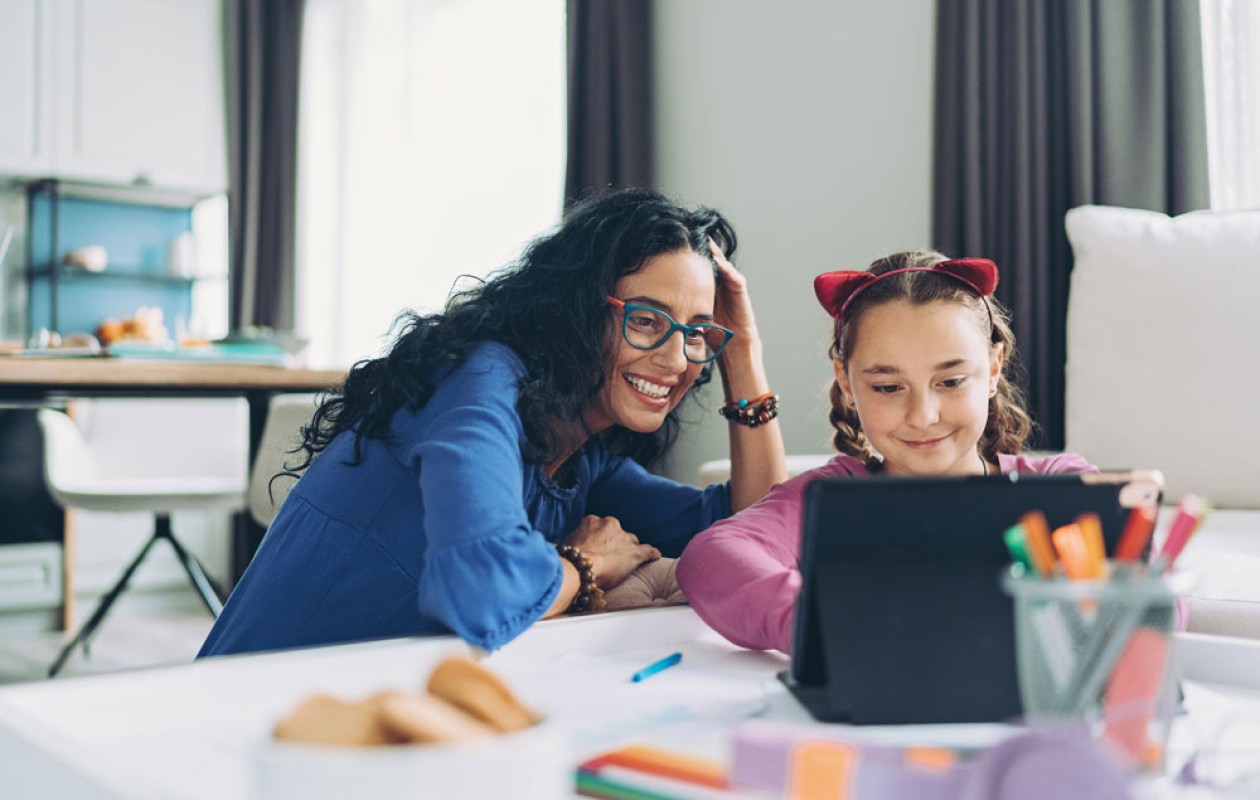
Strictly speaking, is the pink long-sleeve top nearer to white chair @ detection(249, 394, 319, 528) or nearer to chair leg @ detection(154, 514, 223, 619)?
white chair @ detection(249, 394, 319, 528)

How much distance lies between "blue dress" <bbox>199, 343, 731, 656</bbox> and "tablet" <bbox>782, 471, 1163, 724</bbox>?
0.32 m

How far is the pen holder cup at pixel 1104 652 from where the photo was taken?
46cm

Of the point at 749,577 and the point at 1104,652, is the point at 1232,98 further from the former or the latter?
the point at 1104,652

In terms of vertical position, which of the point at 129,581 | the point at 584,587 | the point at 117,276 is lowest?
the point at 129,581

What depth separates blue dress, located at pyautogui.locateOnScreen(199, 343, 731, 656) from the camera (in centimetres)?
91

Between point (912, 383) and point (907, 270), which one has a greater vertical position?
point (907, 270)

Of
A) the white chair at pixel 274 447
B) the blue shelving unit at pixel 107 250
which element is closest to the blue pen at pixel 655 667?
the white chair at pixel 274 447

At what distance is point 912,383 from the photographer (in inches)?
50.0

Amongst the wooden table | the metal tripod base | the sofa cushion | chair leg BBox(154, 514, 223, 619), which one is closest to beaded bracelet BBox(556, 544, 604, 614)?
the wooden table

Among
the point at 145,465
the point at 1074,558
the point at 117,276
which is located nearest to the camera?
the point at 1074,558

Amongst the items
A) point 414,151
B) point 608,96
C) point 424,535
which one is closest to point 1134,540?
point 424,535

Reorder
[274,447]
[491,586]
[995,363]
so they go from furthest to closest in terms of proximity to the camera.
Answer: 1. [274,447]
2. [995,363]
3. [491,586]

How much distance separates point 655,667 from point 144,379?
1.63 m

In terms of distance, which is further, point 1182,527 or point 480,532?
point 480,532
